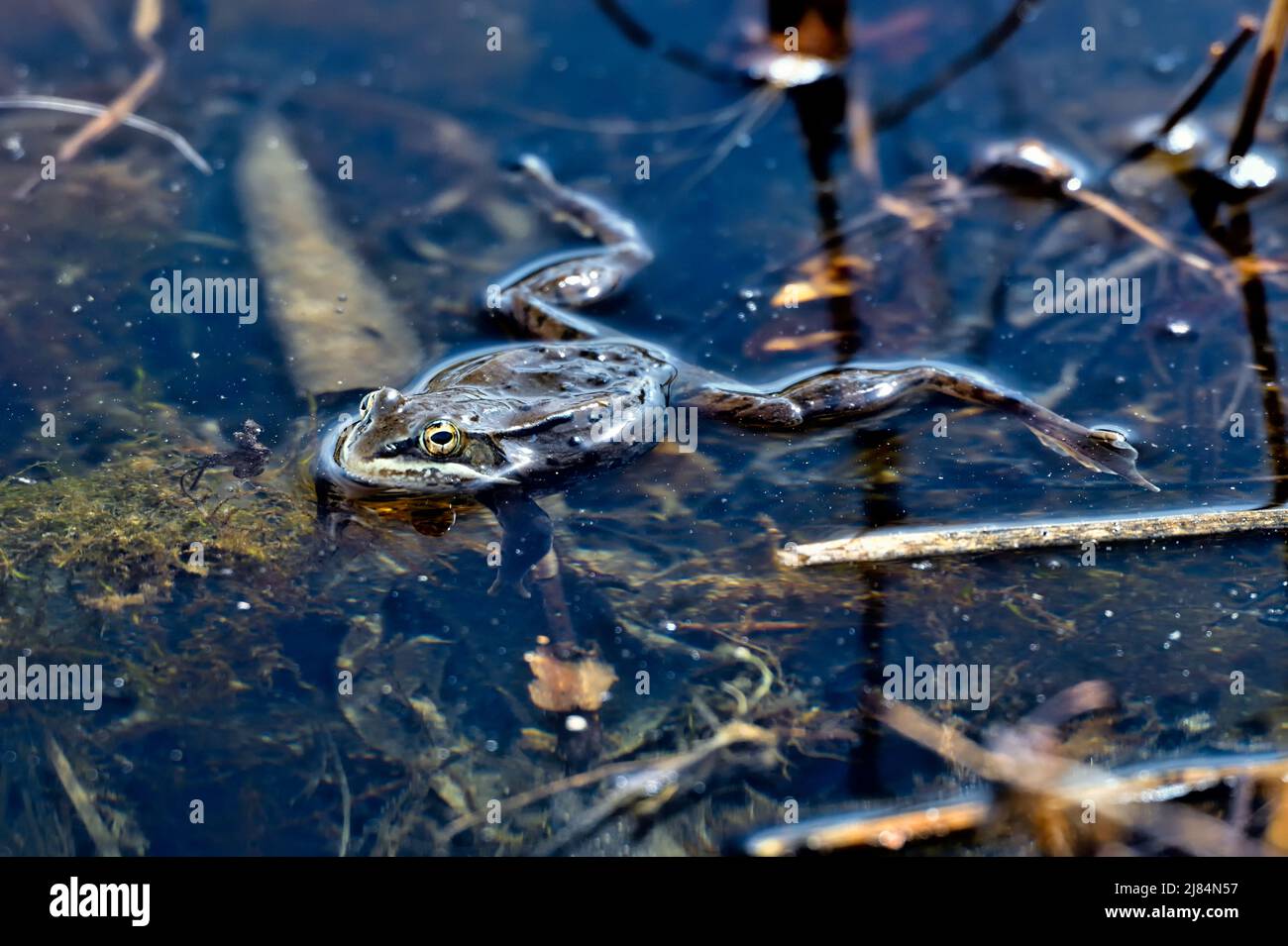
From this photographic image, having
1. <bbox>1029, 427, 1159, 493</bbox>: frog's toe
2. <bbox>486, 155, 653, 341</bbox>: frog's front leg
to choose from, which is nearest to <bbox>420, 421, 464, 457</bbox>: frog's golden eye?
<bbox>486, 155, 653, 341</bbox>: frog's front leg

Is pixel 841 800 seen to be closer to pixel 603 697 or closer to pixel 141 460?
pixel 603 697

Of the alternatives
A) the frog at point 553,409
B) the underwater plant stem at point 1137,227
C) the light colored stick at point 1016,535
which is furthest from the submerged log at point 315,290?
the underwater plant stem at point 1137,227

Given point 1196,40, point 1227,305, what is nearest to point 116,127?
point 1227,305

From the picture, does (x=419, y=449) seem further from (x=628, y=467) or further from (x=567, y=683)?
(x=567, y=683)

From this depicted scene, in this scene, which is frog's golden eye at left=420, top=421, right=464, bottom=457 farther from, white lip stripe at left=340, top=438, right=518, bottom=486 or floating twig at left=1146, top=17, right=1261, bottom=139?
floating twig at left=1146, top=17, right=1261, bottom=139
